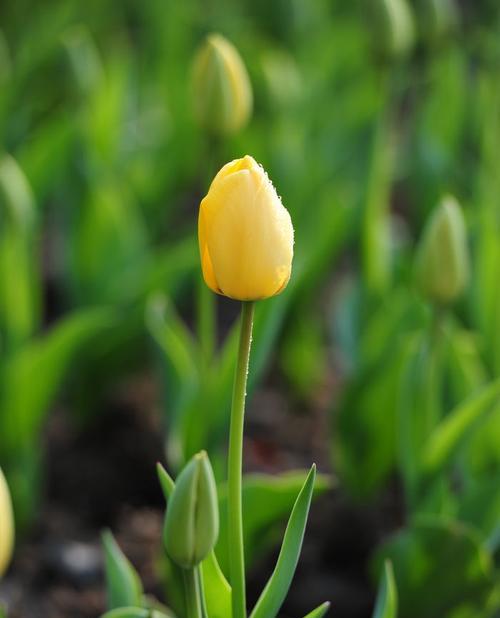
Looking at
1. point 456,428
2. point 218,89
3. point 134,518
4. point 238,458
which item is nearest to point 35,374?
point 134,518

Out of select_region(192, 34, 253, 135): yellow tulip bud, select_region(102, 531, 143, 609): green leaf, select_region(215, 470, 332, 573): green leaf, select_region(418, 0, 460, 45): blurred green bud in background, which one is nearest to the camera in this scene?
select_region(102, 531, 143, 609): green leaf

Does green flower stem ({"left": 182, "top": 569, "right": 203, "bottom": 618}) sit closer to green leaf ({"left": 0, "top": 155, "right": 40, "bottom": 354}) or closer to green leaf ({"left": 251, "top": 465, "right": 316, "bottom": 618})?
green leaf ({"left": 251, "top": 465, "right": 316, "bottom": 618})

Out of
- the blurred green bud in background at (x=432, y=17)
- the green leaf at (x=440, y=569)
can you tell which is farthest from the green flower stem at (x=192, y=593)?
the blurred green bud in background at (x=432, y=17)

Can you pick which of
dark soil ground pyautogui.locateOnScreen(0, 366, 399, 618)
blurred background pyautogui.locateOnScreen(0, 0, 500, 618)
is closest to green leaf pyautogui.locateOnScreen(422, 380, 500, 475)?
blurred background pyautogui.locateOnScreen(0, 0, 500, 618)

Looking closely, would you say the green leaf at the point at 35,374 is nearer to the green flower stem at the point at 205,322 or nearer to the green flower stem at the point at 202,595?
the green flower stem at the point at 205,322

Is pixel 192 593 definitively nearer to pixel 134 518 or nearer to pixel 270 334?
pixel 270 334

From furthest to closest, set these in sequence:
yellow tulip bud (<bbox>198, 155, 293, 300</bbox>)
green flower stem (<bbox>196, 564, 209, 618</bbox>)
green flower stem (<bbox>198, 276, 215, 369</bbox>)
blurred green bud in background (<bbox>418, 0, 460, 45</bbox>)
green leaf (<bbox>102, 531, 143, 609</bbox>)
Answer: blurred green bud in background (<bbox>418, 0, 460, 45</bbox>) < green flower stem (<bbox>198, 276, 215, 369</bbox>) < green leaf (<bbox>102, 531, 143, 609</bbox>) < green flower stem (<bbox>196, 564, 209, 618</bbox>) < yellow tulip bud (<bbox>198, 155, 293, 300</bbox>)

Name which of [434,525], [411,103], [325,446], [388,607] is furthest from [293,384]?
[411,103]
